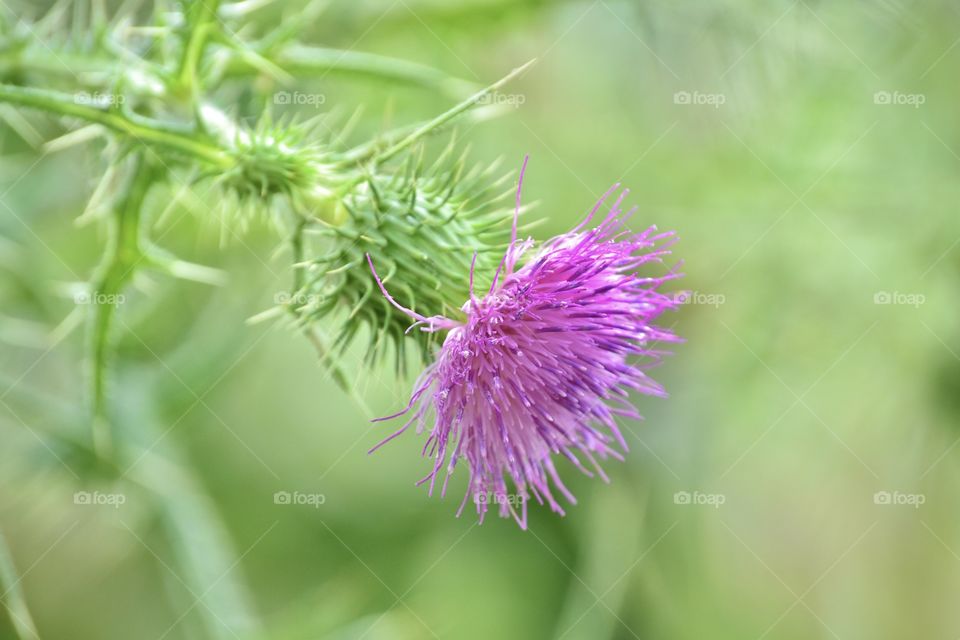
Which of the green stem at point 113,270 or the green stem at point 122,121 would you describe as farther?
the green stem at point 113,270

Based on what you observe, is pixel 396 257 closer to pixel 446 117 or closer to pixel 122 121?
pixel 446 117

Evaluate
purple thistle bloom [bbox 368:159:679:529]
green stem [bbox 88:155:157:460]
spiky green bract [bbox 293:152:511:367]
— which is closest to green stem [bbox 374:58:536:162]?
spiky green bract [bbox 293:152:511:367]

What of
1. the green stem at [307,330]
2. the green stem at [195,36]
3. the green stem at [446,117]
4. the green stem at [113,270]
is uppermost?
the green stem at [446,117]

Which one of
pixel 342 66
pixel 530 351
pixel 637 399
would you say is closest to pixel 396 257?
pixel 530 351

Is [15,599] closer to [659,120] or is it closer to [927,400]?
[659,120]

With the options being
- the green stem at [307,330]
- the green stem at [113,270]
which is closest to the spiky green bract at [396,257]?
the green stem at [307,330]

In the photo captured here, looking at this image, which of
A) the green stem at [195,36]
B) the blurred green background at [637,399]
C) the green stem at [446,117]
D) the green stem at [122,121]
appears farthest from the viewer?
the blurred green background at [637,399]

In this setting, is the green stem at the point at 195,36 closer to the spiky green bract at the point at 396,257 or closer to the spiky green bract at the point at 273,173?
the spiky green bract at the point at 273,173

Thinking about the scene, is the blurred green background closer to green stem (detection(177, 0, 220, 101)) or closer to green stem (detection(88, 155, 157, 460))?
green stem (detection(88, 155, 157, 460))
